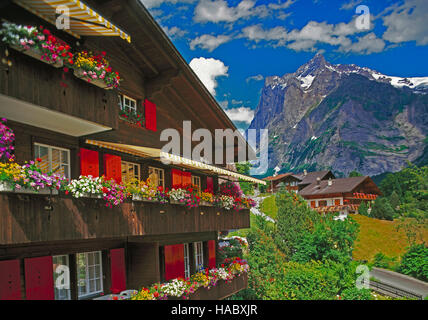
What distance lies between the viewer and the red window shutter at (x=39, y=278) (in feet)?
29.8

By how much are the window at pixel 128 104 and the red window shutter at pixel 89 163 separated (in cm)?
301

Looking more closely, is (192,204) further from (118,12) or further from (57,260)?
(118,12)

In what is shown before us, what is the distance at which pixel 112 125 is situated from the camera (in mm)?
11078

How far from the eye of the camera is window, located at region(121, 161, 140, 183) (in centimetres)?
1333

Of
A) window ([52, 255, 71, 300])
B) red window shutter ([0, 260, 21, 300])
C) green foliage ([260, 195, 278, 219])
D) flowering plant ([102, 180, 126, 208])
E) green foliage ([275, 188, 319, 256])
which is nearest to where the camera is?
red window shutter ([0, 260, 21, 300])

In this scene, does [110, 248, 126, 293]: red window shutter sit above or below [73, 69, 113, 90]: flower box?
below

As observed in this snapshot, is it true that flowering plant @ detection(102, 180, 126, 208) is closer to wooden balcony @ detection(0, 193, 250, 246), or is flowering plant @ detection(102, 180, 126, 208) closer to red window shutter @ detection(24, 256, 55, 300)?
wooden balcony @ detection(0, 193, 250, 246)

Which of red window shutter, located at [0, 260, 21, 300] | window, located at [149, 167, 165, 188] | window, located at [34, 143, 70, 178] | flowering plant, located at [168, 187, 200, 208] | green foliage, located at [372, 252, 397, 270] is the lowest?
green foliage, located at [372, 252, 397, 270]

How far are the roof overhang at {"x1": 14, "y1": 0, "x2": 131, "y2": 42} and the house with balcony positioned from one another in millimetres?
27

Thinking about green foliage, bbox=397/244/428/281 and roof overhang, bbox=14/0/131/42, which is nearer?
roof overhang, bbox=14/0/131/42

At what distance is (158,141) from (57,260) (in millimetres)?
6516

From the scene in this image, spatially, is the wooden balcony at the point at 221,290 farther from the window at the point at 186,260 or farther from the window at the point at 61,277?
the window at the point at 61,277

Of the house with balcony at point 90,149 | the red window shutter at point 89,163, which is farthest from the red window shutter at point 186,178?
the red window shutter at point 89,163

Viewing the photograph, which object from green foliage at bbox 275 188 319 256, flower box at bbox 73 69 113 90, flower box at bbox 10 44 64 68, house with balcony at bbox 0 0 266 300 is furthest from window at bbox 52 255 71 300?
green foliage at bbox 275 188 319 256
